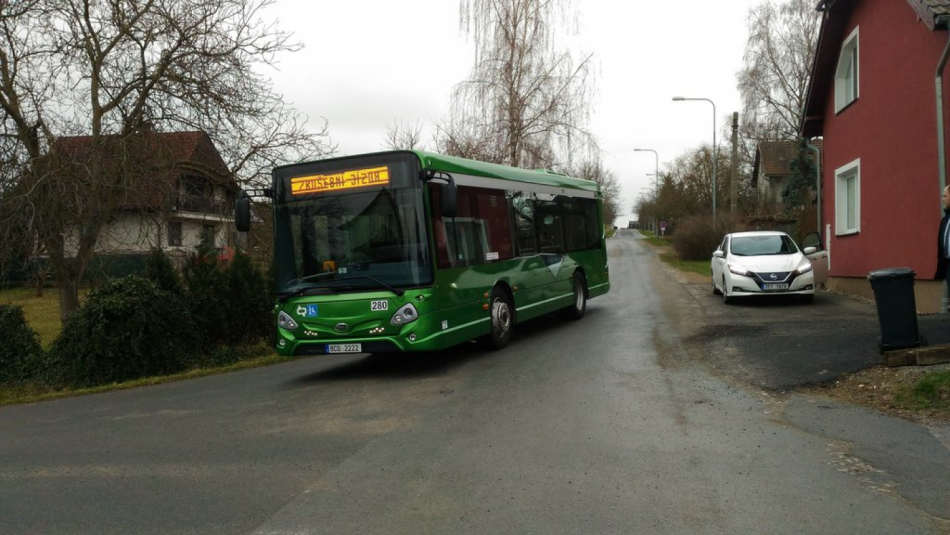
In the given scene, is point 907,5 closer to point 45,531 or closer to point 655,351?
point 655,351

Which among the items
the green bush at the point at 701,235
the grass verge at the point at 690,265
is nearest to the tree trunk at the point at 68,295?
the grass verge at the point at 690,265

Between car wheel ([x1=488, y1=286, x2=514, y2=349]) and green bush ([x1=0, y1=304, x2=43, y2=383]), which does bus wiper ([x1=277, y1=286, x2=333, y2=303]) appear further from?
green bush ([x1=0, y1=304, x2=43, y2=383])

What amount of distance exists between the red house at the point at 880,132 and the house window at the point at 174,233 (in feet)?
43.4

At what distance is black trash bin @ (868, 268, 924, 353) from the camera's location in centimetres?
851

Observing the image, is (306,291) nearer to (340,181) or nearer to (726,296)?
(340,181)

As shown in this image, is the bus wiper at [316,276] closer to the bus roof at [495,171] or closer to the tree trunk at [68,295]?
the bus roof at [495,171]

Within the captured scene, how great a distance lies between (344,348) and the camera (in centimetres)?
977

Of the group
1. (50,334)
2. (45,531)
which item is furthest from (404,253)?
(50,334)

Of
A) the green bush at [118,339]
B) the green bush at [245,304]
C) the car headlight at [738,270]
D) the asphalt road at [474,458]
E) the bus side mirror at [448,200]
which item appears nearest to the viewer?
the asphalt road at [474,458]

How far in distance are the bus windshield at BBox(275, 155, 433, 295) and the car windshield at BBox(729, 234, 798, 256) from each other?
10.1m

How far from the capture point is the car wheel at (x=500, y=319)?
11555 millimetres

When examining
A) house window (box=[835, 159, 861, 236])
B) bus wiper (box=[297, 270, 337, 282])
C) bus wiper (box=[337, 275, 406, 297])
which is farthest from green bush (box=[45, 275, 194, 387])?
house window (box=[835, 159, 861, 236])

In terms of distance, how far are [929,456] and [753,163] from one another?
196 ft

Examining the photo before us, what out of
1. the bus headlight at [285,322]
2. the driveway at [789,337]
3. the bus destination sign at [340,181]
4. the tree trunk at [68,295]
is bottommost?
the driveway at [789,337]
